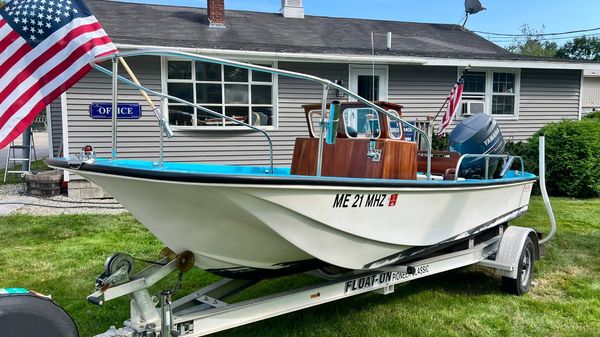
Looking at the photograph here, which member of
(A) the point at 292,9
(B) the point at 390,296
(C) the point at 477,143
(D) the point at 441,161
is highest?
(A) the point at 292,9

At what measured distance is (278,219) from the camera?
3.05m

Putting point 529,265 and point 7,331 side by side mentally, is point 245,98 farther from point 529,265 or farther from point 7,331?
point 7,331

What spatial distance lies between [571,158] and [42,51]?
11271mm

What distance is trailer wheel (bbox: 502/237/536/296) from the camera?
4.99 metres

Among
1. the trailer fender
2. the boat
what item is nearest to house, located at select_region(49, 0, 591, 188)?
the boat

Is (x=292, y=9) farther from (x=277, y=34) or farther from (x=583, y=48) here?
(x=583, y=48)

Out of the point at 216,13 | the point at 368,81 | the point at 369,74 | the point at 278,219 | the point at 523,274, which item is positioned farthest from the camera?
the point at 216,13

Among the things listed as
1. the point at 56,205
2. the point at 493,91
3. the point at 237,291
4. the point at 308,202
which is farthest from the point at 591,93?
the point at 308,202

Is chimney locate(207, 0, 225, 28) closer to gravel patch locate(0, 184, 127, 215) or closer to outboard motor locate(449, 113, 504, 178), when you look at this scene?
gravel patch locate(0, 184, 127, 215)

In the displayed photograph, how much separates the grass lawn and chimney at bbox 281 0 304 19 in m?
9.59

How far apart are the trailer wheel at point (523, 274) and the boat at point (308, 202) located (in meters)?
0.73

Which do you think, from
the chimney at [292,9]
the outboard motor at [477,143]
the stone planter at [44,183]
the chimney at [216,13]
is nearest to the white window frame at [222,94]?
the chimney at [216,13]

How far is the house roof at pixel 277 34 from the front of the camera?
11.0m

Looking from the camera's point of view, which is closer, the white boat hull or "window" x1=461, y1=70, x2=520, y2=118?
the white boat hull
